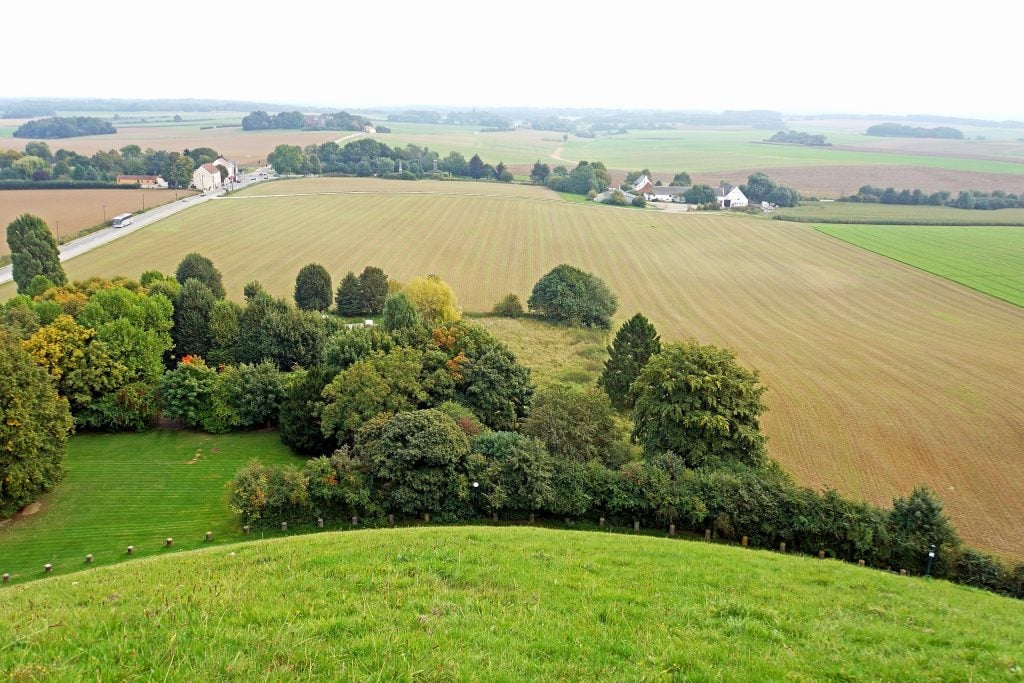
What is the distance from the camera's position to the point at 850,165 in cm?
17525

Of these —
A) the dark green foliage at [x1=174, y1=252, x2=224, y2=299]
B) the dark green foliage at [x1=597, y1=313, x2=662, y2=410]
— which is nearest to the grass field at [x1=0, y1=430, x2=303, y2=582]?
the dark green foliage at [x1=597, y1=313, x2=662, y2=410]

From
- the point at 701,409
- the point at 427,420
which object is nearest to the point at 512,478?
the point at 427,420

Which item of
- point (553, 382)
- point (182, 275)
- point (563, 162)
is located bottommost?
point (553, 382)

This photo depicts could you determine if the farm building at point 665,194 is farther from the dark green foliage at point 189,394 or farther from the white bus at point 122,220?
the dark green foliage at point 189,394

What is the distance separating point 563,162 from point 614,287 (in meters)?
129

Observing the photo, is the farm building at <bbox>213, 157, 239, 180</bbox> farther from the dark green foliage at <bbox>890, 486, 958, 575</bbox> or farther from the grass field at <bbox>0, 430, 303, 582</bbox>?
the dark green foliage at <bbox>890, 486, 958, 575</bbox>

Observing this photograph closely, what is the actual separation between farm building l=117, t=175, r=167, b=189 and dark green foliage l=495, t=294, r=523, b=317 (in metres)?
99.0

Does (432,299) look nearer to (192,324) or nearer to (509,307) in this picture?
(509,307)

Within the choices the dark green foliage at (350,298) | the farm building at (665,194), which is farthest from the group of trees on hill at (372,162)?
the dark green foliage at (350,298)

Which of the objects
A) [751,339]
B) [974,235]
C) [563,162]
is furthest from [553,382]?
[563,162]

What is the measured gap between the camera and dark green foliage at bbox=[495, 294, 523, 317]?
208ft

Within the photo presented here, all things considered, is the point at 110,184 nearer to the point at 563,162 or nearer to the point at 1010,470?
the point at 563,162

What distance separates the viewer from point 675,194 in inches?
5477

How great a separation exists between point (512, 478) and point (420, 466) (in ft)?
13.9
